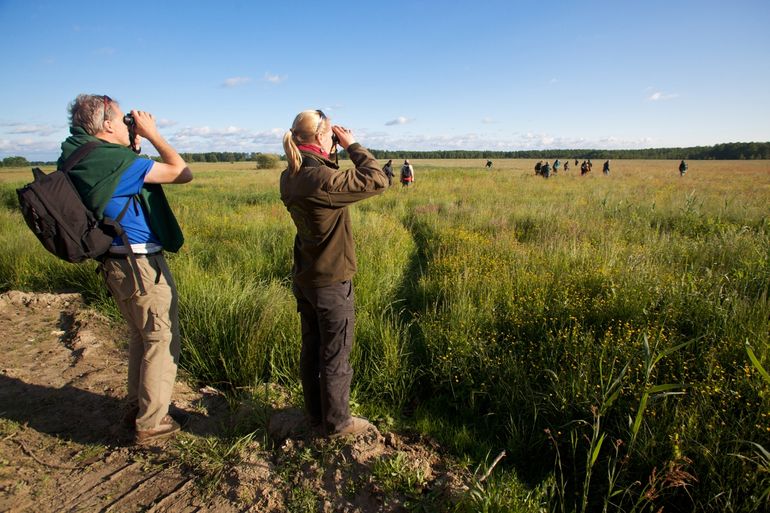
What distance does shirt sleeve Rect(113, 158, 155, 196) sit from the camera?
7.29 ft

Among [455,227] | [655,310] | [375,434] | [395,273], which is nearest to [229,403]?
[375,434]

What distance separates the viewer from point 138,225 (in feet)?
7.80

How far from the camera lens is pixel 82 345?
3.85m

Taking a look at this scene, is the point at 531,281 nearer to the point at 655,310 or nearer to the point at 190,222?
the point at 655,310

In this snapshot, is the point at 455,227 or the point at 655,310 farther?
the point at 455,227

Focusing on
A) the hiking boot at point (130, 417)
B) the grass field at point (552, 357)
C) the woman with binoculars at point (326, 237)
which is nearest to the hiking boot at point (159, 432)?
the hiking boot at point (130, 417)

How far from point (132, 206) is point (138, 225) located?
0.12 m

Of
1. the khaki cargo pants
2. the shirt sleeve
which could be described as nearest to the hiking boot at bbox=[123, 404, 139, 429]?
the khaki cargo pants

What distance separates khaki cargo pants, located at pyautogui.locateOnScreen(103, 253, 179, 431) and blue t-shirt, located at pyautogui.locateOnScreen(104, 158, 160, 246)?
13 centimetres

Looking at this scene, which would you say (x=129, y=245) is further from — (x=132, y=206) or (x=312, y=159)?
(x=312, y=159)

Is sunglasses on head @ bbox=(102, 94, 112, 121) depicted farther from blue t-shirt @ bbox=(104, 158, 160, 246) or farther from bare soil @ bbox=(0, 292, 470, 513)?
bare soil @ bbox=(0, 292, 470, 513)

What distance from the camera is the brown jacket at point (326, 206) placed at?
2107 mm

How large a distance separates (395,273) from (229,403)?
315 cm

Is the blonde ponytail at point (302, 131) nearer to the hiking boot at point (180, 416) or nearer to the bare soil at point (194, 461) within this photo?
the bare soil at point (194, 461)
